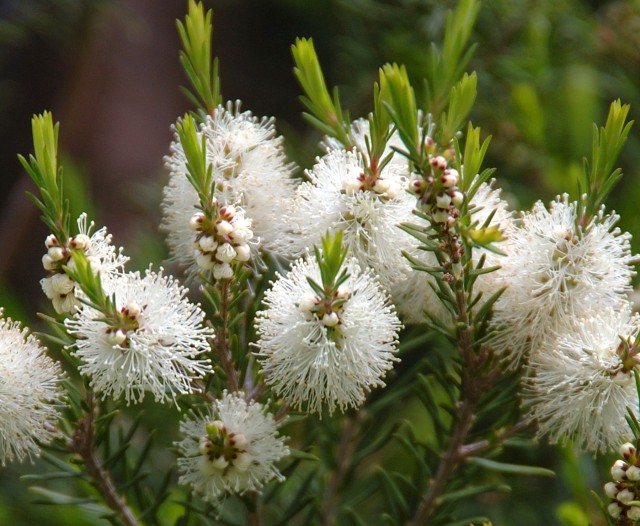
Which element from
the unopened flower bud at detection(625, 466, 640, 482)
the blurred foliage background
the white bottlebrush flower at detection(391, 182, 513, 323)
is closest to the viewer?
the unopened flower bud at detection(625, 466, 640, 482)

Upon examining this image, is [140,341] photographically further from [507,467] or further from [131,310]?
[507,467]

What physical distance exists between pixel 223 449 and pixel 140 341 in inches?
4.3

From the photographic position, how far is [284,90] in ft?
6.44

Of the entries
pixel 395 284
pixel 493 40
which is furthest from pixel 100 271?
pixel 493 40

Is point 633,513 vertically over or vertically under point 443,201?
under

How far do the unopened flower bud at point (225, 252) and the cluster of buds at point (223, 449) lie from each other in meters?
0.13

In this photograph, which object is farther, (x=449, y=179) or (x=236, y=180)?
(x=236, y=180)

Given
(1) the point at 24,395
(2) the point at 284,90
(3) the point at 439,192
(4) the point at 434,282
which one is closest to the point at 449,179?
(3) the point at 439,192

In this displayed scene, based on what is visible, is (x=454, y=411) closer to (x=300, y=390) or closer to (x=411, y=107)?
(x=300, y=390)

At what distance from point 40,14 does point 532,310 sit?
1.10 m

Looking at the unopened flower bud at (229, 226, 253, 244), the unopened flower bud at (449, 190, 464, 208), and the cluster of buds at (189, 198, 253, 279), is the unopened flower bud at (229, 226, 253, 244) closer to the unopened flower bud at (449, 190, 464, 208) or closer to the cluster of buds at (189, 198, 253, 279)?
the cluster of buds at (189, 198, 253, 279)

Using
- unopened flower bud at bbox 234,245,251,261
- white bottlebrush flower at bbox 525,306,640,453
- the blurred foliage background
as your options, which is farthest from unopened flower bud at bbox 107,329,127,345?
the blurred foliage background

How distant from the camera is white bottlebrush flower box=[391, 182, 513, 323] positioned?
2.23 ft

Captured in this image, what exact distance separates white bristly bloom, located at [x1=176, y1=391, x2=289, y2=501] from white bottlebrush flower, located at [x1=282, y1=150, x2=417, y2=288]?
0.47 feet
